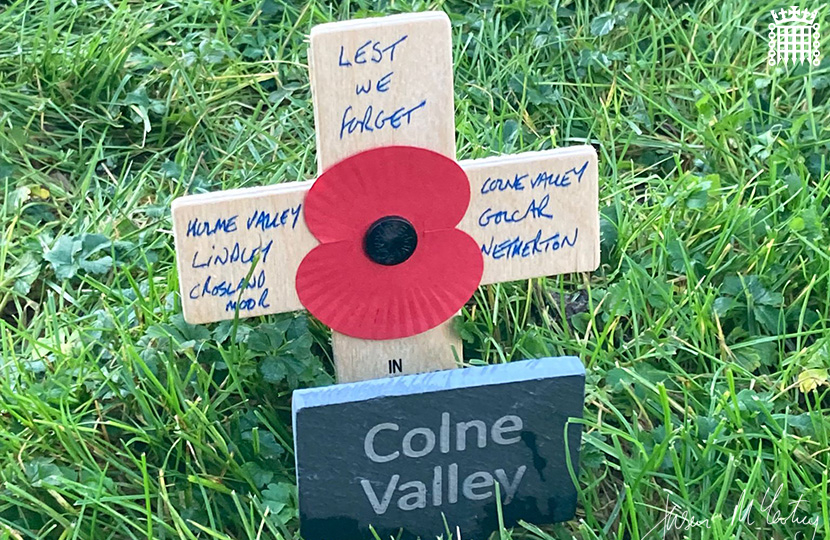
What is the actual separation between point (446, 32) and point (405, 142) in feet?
0.48

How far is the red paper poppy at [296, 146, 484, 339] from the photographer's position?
1213mm

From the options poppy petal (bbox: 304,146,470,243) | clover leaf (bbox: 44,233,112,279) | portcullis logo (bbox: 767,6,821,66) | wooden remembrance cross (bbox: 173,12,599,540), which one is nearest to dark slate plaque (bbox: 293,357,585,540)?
wooden remembrance cross (bbox: 173,12,599,540)

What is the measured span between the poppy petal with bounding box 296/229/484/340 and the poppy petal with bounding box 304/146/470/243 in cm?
2

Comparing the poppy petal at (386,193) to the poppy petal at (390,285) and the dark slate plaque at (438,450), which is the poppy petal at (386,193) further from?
the dark slate plaque at (438,450)

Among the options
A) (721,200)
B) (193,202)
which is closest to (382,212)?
(193,202)

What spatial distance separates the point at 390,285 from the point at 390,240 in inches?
2.7

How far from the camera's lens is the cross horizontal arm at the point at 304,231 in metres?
1.21

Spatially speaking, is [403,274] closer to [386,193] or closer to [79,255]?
[386,193]

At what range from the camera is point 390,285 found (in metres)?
1.29

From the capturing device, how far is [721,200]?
6.08 ft
